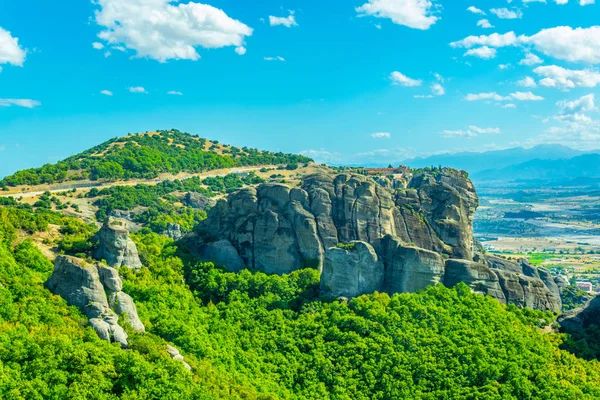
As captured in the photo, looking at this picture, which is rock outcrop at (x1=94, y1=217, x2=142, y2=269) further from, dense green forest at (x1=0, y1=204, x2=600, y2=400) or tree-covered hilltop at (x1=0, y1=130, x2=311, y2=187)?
tree-covered hilltop at (x1=0, y1=130, x2=311, y2=187)

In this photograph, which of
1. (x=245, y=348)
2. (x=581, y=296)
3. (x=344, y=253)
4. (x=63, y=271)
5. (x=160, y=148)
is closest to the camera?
(x=63, y=271)

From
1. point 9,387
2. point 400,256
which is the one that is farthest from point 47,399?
point 400,256

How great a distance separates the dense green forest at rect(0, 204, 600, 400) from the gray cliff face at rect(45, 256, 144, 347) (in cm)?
107

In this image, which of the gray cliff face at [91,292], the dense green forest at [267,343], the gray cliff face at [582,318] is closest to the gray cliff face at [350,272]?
the dense green forest at [267,343]

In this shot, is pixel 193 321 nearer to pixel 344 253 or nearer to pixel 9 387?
pixel 344 253

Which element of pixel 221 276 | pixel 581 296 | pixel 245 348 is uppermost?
pixel 221 276

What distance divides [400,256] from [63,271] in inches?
1230

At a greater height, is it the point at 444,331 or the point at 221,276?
the point at 221,276

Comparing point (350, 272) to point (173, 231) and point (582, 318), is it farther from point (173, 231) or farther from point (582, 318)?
point (173, 231)

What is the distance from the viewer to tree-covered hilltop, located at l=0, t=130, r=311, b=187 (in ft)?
433

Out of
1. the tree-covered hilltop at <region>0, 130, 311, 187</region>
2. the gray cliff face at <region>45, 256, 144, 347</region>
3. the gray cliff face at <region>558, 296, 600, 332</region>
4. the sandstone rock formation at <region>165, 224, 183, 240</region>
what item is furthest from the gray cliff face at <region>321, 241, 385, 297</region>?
the tree-covered hilltop at <region>0, 130, 311, 187</region>

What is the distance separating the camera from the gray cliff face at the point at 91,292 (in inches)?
1764

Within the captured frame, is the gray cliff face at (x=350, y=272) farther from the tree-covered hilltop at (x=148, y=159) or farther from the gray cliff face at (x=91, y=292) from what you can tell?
the tree-covered hilltop at (x=148, y=159)

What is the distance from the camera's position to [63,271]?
46188 millimetres
